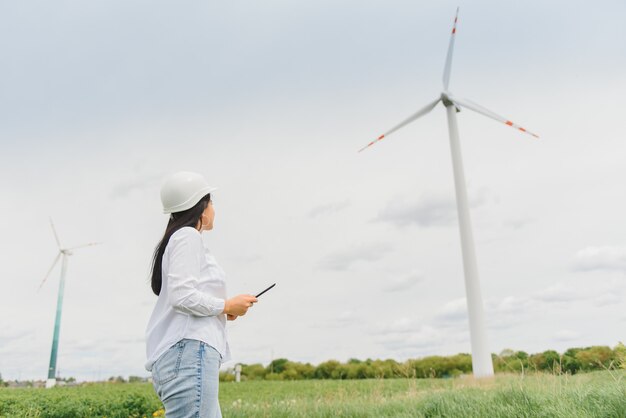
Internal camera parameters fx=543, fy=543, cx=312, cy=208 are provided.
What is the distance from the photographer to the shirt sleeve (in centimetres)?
282

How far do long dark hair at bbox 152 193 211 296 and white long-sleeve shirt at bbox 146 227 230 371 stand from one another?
0.30 feet

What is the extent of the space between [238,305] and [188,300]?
28 cm

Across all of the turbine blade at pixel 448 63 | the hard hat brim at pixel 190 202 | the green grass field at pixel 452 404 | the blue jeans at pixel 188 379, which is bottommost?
the green grass field at pixel 452 404

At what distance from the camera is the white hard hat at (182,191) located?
3.21m

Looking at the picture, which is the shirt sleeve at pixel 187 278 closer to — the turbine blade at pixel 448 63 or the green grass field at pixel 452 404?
the green grass field at pixel 452 404

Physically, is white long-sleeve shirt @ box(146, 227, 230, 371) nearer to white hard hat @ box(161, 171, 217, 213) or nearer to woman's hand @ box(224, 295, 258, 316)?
woman's hand @ box(224, 295, 258, 316)

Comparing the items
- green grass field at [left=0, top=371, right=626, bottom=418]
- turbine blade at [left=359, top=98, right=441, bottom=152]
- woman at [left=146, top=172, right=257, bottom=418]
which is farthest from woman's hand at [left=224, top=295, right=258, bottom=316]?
turbine blade at [left=359, top=98, right=441, bottom=152]

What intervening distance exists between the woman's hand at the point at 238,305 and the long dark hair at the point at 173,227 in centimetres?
50

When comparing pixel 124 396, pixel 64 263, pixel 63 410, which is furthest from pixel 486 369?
pixel 64 263

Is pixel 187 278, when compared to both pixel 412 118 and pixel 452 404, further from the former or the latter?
pixel 412 118

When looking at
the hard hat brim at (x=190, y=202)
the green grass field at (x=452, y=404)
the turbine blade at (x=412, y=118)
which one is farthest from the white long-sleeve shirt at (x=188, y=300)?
the turbine blade at (x=412, y=118)

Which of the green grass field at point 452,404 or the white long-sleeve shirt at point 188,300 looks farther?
the green grass field at point 452,404

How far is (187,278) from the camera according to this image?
2871 mm

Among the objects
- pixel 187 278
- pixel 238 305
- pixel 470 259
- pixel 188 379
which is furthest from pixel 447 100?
pixel 188 379
